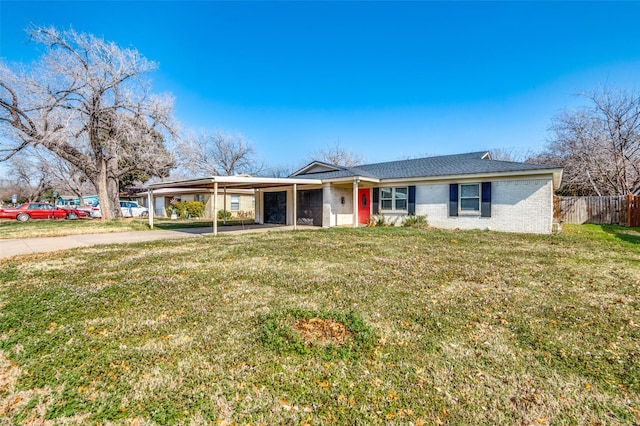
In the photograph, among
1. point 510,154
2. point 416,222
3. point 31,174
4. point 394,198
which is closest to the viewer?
point 416,222

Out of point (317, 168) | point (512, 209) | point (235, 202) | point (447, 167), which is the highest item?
point (317, 168)

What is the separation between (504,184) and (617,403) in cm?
1169

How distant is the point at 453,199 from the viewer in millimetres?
13484

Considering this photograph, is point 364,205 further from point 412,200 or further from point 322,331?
point 322,331

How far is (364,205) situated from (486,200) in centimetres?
624

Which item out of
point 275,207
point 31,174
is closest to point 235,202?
point 275,207

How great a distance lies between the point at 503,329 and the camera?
11.7 ft

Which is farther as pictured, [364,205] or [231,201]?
[231,201]

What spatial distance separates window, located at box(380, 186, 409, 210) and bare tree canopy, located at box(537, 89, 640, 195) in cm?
1410

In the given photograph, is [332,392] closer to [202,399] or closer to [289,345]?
[289,345]

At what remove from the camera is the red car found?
2120 centimetres

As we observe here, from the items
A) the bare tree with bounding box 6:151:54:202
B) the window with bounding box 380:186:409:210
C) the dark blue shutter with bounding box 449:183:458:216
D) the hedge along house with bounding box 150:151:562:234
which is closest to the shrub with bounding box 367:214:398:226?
the hedge along house with bounding box 150:151:562:234

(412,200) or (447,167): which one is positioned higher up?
(447,167)

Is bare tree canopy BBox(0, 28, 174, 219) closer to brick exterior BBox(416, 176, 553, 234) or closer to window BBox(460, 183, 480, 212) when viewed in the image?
brick exterior BBox(416, 176, 553, 234)
